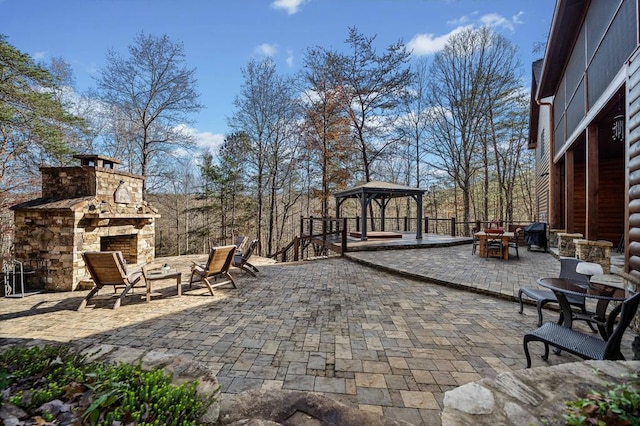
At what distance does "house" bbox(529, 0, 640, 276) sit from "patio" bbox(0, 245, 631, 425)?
163 cm

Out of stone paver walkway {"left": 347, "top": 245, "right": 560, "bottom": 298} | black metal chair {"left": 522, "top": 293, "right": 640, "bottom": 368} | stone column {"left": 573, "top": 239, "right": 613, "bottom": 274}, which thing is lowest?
stone paver walkway {"left": 347, "top": 245, "right": 560, "bottom": 298}

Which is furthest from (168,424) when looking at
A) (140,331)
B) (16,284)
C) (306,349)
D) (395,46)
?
(395,46)

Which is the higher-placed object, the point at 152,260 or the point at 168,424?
the point at 168,424

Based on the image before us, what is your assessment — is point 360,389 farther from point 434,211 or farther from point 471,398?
point 434,211

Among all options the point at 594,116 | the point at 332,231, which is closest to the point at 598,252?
the point at 594,116

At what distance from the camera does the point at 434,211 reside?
873 inches

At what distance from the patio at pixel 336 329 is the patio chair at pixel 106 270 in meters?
0.20

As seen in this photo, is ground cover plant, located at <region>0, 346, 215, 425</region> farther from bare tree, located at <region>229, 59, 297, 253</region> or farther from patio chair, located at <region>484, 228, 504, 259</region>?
bare tree, located at <region>229, 59, 297, 253</region>

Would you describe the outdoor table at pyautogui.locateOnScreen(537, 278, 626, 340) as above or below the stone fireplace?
below

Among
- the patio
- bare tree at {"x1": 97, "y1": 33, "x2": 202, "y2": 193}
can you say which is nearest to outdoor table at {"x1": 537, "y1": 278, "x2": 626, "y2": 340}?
the patio

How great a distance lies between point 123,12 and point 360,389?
8320mm

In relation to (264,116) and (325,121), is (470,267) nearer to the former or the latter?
(325,121)

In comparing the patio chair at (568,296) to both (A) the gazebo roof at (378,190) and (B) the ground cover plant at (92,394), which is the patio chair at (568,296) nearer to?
(B) the ground cover plant at (92,394)

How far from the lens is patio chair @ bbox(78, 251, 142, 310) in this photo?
4141 mm
